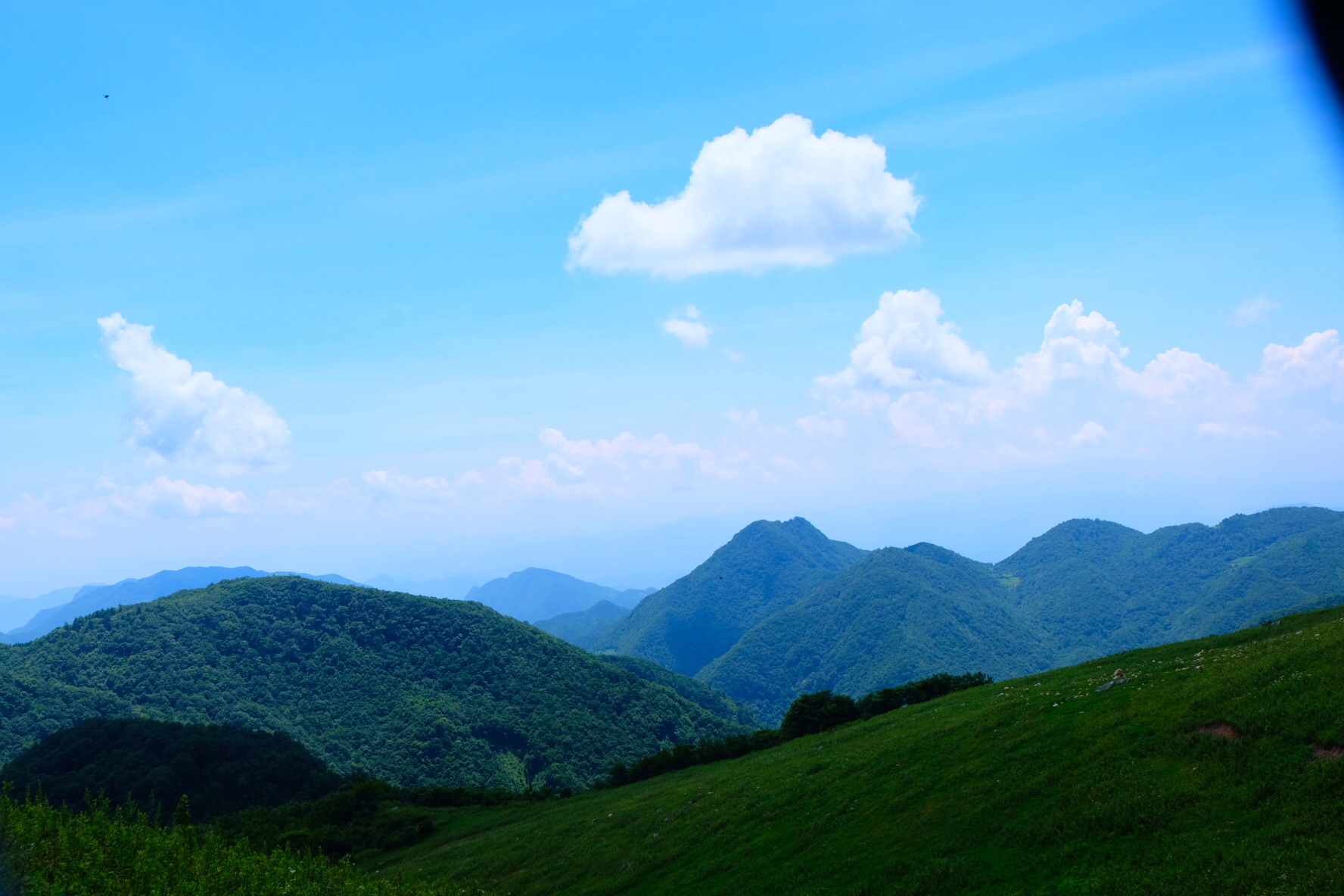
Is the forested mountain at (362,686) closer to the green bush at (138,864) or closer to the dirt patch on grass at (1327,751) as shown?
the green bush at (138,864)

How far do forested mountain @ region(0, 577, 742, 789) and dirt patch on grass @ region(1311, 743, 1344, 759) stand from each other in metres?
117

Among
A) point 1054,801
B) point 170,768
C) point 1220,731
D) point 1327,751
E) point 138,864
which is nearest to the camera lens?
point 1327,751

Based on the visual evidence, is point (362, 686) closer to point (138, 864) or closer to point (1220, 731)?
point (138, 864)

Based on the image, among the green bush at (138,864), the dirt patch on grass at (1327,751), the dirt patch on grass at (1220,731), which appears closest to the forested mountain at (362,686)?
the green bush at (138,864)

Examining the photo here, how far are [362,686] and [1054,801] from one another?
16199 cm

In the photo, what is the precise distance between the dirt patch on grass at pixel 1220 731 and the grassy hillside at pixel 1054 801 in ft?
0.23

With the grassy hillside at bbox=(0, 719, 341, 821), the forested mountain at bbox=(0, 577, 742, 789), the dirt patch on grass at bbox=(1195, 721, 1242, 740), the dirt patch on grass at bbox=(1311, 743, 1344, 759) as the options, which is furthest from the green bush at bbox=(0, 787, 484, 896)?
the forested mountain at bbox=(0, 577, 742, 789)

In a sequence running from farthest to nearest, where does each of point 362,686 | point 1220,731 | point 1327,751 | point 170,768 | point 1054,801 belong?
point 362,686, point 170,768, point 1054,801, point 1220,731, point 1327,751

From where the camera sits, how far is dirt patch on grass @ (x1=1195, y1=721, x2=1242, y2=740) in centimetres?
1942

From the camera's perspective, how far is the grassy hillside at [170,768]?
316 feet

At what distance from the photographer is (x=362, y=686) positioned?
518ft

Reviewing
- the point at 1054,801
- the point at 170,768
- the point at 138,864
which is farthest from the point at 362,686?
the point at 1054,801

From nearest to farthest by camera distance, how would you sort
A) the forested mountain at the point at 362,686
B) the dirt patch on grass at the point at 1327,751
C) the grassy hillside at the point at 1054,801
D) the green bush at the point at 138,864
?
1. the grassy hillside at the point at 1054,801
2. the green bush at the point at 138,864
3. the dirt patch on grass at the point at 1327,751
4. the forested mountain at the point at 362,686

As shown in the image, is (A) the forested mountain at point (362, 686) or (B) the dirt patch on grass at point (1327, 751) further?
(A) the forested mountain at point (362, 686)
